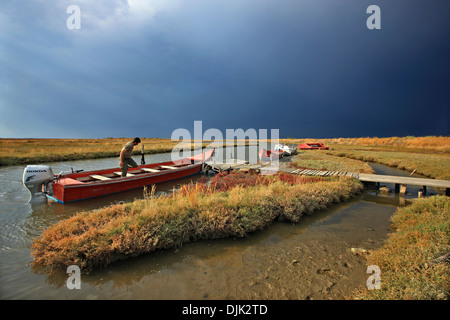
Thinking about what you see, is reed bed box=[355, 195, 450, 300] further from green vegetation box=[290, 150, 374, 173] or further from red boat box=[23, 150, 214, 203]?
green vegetation box=[290, 150, 374, 173]

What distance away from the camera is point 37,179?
33.8ft

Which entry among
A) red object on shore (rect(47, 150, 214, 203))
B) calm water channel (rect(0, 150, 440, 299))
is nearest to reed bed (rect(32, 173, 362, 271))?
calm water channel (rect(0, 150, 440, 299))

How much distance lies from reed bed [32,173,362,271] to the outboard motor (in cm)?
489

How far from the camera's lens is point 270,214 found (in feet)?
27.5

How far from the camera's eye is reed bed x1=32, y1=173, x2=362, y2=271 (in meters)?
5.30

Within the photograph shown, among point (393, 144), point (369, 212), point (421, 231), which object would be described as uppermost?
point (393, 144)

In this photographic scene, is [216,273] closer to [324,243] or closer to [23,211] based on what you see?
[324,243]

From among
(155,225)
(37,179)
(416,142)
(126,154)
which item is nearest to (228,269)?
(155,225)

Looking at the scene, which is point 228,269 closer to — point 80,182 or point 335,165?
point 80,182

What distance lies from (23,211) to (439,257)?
1443 centimetres

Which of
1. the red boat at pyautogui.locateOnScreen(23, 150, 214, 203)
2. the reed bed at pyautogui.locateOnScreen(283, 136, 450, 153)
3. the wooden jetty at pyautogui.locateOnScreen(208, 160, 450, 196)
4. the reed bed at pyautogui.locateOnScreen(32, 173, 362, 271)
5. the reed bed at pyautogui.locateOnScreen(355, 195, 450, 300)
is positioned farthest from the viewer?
the reed bed at pyautogui.locateOnScreen(283, 136, 450, 153)

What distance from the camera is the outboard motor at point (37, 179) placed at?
10062mm
